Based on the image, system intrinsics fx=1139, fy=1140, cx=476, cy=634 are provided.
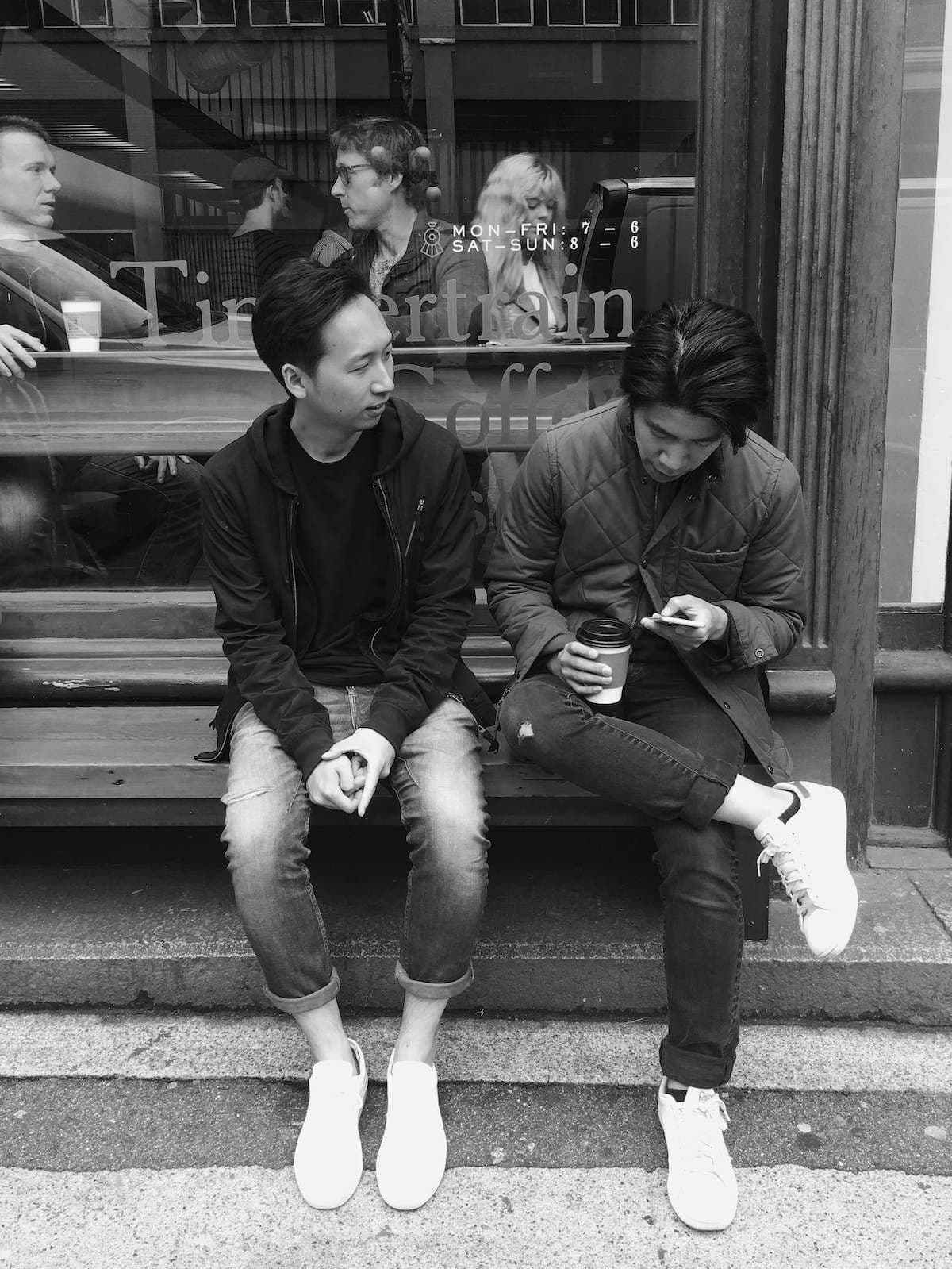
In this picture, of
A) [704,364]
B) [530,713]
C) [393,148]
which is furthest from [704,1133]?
[393,148]

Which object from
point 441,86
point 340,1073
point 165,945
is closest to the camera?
point 340,1073

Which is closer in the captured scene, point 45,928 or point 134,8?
point 45,928

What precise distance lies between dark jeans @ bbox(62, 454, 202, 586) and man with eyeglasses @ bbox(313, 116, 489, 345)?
764mm

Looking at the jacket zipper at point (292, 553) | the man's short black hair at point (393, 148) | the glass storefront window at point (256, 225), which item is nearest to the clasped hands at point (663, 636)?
the jacket zipper at point (292, 553)

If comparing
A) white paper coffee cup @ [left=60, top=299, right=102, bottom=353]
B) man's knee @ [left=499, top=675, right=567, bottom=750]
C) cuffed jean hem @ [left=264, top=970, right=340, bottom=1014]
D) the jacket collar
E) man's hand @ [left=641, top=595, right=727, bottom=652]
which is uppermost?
white paper coffee cup @ [left=60, top=299, right=102, bottom=353]

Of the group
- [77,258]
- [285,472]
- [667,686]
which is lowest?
[667,686]

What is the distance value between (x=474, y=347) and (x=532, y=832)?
137 centimetres

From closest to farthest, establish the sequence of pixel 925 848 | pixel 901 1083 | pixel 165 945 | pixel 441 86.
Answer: pixel 901 1083
pixel 165 945
pixel 925 848
pixel 441 86

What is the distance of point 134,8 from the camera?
11.0 feet

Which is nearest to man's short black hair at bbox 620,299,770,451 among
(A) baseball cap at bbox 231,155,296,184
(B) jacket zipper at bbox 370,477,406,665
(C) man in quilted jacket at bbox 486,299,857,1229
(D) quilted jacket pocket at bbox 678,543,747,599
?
(C) man in quilted jacket at bbox 486,299,857,1229

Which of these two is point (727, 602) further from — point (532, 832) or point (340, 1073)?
point (340, 1073)

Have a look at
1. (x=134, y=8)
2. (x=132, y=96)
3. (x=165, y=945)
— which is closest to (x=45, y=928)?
(x=165, y=945)

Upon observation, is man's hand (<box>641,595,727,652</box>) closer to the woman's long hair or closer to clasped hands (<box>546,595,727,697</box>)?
clasped hands (<box>546,595,727,697</box>)

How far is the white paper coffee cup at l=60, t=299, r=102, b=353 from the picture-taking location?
132 inches
